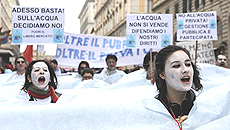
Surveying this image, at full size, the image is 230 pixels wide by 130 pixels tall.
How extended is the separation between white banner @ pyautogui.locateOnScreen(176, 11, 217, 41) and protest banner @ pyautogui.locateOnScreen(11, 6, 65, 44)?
2739 millimetres

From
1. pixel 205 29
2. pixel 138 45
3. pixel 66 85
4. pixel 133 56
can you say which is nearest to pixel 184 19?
pixel 205 29

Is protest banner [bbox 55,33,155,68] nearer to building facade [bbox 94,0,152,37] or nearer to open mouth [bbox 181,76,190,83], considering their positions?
open mouth [bbox 181,76,190,83]

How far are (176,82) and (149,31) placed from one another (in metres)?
5.07

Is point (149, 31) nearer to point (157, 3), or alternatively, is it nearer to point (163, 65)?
point (163, 65)

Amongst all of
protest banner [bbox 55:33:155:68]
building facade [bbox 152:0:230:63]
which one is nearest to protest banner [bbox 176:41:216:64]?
protest banner [bbox 55:33:155:68]

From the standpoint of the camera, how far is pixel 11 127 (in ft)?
9.42

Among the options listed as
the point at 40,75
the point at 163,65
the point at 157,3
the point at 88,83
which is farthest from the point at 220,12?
the point at 163,65

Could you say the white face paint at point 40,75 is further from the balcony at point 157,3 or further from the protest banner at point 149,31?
the balcony at point 157,3

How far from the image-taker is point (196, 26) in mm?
8578

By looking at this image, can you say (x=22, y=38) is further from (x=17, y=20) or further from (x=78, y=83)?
(x=78, y=83)

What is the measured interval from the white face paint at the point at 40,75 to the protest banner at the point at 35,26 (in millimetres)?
2874

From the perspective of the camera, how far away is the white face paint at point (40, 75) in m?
4.46

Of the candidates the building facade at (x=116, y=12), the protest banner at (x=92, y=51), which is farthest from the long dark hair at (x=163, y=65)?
the building facade at (x=116, y=12)

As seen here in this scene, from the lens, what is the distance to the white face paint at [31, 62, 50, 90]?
176 inches
